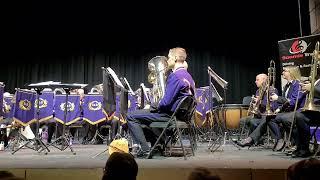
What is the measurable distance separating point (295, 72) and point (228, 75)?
759 centimetres

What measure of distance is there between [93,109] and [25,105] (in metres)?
2.45

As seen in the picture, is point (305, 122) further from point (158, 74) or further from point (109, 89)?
point (109, 89)

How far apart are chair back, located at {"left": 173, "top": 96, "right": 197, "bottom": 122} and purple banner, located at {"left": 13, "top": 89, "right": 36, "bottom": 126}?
3013 millimetres

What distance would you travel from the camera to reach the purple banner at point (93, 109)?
8984mm

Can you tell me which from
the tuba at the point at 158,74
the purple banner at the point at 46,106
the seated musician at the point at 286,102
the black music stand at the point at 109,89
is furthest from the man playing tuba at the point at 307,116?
the purple banner at the point at 46,106

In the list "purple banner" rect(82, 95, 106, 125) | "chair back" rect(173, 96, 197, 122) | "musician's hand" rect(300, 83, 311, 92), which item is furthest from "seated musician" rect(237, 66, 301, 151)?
"purple banner" rect(82, 95, 106, 125)

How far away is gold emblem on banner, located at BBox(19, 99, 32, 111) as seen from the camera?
21.7 ft

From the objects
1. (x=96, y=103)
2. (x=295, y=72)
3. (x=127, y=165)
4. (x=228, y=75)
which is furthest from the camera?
(x=228, y=75)

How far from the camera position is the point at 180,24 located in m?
13.9

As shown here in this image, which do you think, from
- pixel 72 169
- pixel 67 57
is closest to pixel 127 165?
pixel 72 169

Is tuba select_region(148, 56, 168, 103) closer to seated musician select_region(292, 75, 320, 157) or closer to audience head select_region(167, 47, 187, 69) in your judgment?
audience head select_region(167, 47, 187, 69)

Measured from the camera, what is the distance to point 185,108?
4840mm

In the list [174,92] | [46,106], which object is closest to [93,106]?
[46,106]

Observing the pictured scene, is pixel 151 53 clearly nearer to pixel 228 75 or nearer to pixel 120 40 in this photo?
pixel 120 40
